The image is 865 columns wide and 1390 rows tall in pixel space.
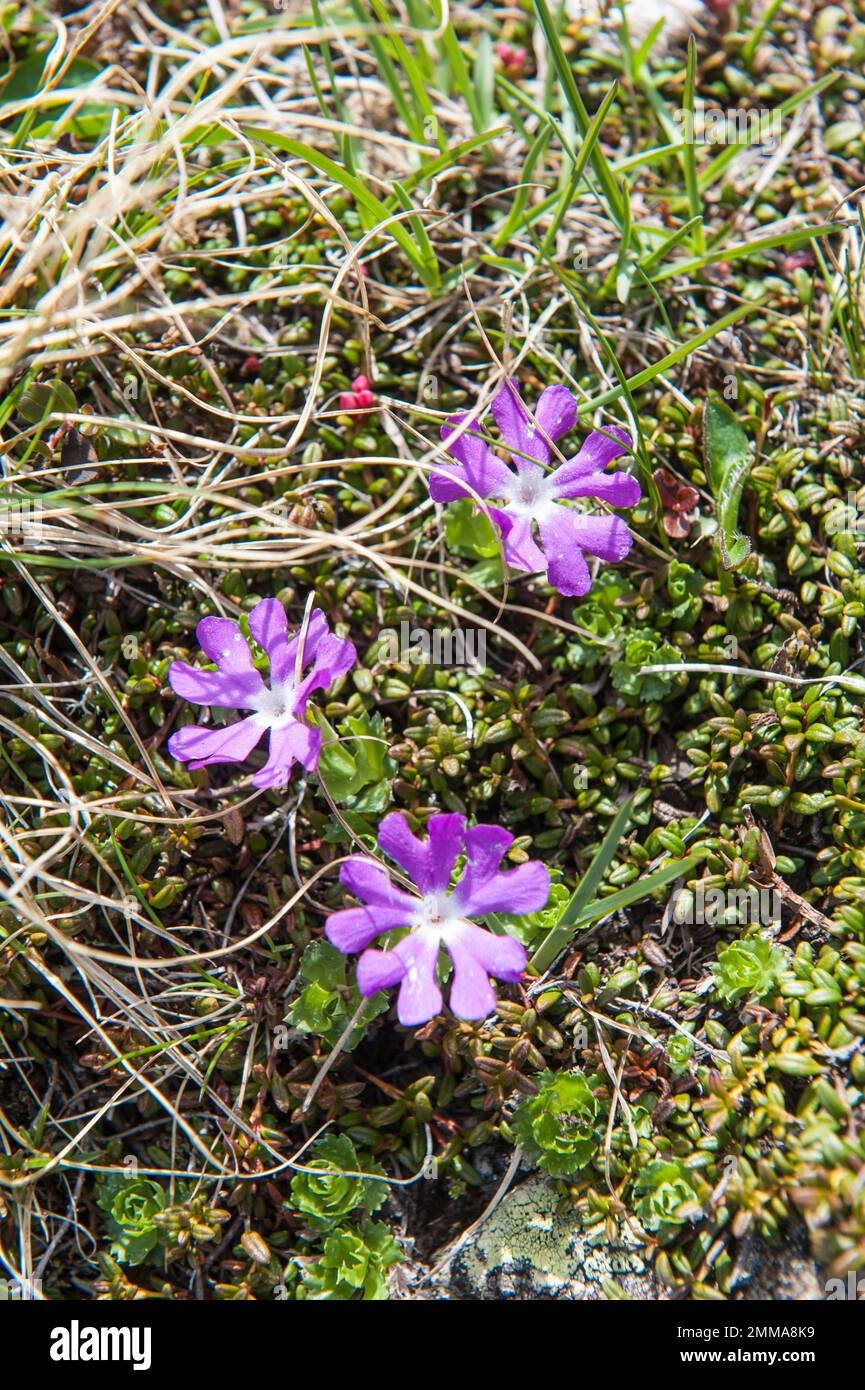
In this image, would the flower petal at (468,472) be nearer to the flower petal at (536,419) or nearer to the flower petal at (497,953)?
the flower petal at (536,419)

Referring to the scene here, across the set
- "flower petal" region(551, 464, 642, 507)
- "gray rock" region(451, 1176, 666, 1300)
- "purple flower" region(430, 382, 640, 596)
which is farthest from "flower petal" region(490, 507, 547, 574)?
"gray rock" region(451, 1176, 666, 1300)

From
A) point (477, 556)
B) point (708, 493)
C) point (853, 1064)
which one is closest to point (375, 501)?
point (477, 556)

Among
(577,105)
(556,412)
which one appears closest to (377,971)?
(556,412)

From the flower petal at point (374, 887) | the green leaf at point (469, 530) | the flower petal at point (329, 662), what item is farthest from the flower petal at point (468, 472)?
the flower petal at point (374, 887)

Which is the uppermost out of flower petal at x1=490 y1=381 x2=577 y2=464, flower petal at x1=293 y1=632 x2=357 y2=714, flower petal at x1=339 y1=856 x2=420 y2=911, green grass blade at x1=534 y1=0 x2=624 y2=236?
green grass blade at x1=534 y1=0 x2=624 y2=236

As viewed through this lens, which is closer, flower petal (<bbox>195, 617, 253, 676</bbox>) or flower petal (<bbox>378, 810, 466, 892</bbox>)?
flower petal (<bbox>378, 810, 466, 892</bbox>)

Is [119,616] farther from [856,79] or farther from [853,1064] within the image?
[856,79]

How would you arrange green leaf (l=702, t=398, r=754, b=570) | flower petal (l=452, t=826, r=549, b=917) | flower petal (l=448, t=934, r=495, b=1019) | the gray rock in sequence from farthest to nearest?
green leaf (l=702, t=398, r=754, b=570)
the gray rock
flower petal (l=452, t=826, r=549, b=917)
flower petal (l=448, t=934, r=495, b=1019)

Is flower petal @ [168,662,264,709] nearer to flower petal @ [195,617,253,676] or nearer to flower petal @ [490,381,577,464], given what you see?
flower petal @ [195,617,253,676]
